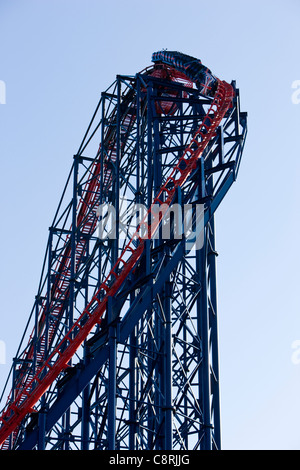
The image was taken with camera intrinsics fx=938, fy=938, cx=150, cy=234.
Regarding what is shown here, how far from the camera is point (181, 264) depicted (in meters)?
25.3

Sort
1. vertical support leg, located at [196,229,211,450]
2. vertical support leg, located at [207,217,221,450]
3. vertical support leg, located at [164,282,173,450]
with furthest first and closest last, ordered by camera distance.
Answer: vertical support leg, located at [207,217,221,450]
vertical support leg, located at [196,229,211,450]
vertical support leg, located at [164,282,173,450]

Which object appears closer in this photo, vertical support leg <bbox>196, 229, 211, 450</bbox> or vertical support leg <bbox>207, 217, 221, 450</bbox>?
vertical support leg <bbox>196, 229, 211, 450</bbox>

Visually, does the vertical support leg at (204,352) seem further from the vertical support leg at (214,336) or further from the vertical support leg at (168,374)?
the vertical support leg at (168,374)

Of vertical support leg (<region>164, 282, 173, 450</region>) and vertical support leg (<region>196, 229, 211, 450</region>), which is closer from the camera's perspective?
vertical support leg (<region>164, 282, 173, 450</region>)

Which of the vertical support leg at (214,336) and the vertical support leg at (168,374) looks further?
the vertical support leg at (214,336)

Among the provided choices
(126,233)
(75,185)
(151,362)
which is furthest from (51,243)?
(151,362)

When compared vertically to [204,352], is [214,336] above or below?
above

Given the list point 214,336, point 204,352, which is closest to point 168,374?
point 204,352

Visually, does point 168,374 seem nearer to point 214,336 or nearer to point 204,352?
point 204,352

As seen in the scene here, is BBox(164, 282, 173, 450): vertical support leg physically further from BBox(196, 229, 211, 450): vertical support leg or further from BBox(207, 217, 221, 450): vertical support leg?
BBox(207, 217, 221, 450): vertical support leg

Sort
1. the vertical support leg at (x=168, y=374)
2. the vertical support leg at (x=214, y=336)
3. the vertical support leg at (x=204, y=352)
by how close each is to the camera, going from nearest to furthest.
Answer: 1. the vertical support leg at (x=168, y=374)
2. the vertical support leg at (x=204, y=352)
3. the vertical support leg at (x=214, y=336)

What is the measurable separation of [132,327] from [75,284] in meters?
6.58

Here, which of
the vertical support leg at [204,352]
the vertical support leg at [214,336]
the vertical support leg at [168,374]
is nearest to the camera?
the vertical support leg at [168,374]

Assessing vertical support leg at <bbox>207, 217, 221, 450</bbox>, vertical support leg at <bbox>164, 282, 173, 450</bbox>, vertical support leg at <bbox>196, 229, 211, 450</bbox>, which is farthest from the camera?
vertical support leg at <bbox>207, 217, 221, 450</bbox>
